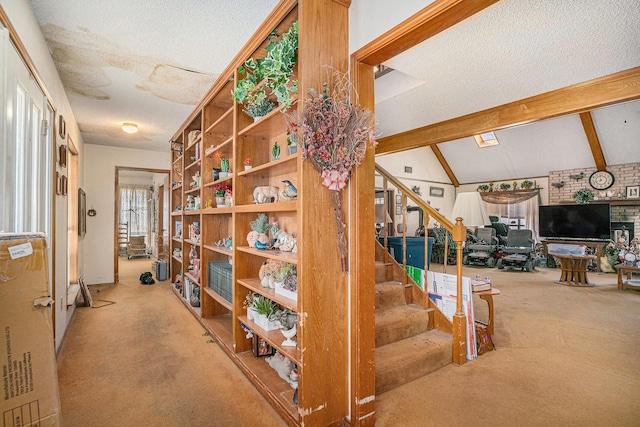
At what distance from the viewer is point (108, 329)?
3.47m

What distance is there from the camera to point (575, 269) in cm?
614

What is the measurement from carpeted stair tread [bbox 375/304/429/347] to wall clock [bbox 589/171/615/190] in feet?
26.1

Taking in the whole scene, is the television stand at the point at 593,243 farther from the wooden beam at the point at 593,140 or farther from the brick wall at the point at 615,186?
the wooden beam at the point at 593,140

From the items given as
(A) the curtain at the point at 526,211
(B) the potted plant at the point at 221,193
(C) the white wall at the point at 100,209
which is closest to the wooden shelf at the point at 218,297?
(B) the potted plant at the point at 221,193

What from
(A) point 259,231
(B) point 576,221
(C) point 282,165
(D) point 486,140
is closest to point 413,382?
(A) point 259,231

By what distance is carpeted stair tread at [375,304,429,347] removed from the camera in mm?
2600

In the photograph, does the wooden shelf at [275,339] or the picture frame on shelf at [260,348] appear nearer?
the wooden shelf at [275,339]

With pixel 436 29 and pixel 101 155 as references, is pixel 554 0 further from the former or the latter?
pixel 101 155

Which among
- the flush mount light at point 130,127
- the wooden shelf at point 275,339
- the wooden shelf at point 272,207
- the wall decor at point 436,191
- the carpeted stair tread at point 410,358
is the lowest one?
the carpeted stair tread at point 410,358

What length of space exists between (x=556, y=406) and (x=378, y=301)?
140cm

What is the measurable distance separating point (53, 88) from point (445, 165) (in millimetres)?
10056

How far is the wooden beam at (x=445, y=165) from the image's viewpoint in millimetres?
9977

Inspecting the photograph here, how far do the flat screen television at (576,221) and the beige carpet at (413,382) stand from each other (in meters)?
4.60

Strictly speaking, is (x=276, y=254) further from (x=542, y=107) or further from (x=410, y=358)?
(x=542, y=107)
